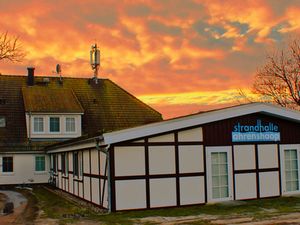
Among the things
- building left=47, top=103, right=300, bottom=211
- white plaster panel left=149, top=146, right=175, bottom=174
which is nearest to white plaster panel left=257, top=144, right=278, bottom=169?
building left=47, top=103, right=300, bottom=211

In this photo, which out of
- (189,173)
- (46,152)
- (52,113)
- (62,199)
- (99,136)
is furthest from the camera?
(52,113)

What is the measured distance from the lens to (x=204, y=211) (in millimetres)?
16281

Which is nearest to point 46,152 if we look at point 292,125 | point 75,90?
point 75,90

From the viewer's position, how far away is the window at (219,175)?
18219 millimetres

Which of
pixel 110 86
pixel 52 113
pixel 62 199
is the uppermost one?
pixel 110 86

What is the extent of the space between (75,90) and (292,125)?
76.7 ft

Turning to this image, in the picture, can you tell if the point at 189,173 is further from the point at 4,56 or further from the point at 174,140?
the point at 4,56

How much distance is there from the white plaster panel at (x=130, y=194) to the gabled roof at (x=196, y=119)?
1582mm

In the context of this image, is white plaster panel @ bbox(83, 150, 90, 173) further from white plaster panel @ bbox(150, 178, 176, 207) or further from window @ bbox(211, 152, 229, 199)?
window @ bbox(211, 152, 229, 199)

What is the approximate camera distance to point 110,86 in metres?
42.1

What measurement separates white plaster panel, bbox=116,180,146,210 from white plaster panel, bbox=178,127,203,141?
7.44 ft

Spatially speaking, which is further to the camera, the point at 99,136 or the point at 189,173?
the point at 189,173

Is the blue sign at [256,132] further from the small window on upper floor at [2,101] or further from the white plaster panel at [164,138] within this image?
the small window on upper floor at [2,101]

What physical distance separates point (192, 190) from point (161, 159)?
1.72 metres
